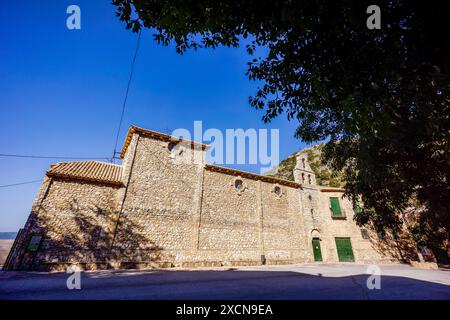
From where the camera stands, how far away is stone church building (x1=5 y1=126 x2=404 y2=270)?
10.4 m

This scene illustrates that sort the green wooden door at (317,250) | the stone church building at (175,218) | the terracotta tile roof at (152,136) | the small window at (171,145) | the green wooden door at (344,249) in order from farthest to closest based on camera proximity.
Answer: the green wooden door at (344,249) → the green wooden door at (317,250) → the small window at (171,145) → the terracotta tile roof at (152,136) → the stone church building at (175,218)

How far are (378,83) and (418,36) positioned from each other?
84 cm

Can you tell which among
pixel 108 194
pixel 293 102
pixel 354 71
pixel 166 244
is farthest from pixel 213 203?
pixel 354 71

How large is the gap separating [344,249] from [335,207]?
3.78 meters

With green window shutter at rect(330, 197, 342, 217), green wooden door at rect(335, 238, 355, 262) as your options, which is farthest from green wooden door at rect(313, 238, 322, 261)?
green window shutter at rect(330, 197, 342, 217)

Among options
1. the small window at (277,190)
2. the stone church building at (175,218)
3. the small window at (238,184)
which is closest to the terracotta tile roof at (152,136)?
the stone church building at (175,218)

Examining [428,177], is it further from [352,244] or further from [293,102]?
[352,244]

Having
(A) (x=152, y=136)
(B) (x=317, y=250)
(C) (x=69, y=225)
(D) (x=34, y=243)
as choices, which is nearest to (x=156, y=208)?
(C) (x=69, y=225)

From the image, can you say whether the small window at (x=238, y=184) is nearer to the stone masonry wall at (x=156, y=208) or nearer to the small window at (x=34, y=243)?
the stone masonry wall at (x=156, y=208)

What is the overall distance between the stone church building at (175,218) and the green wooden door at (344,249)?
0.28 feet

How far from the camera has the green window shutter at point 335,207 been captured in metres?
19.6

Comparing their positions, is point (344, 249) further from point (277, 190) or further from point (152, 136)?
point (152, 136)

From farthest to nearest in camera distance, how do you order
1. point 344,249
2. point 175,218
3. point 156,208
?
1. point 344,249
2. point 175,218
3. point 156,208

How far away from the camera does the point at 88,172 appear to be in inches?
494
